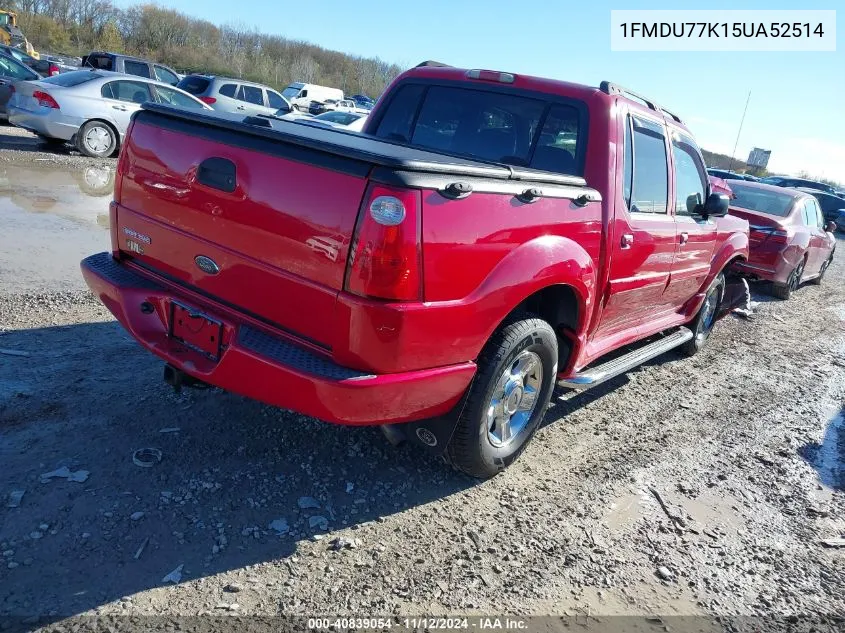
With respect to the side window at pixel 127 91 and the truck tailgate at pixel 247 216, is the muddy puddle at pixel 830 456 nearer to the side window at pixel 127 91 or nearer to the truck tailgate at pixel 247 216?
the truck tailgate at pixel 247 216

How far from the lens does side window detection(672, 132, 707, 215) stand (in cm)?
490

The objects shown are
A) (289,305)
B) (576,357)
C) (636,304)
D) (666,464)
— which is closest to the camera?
(289,305)

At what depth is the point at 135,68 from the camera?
1808 centimetres

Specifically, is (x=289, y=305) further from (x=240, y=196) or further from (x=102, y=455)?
(x=102, y=455)

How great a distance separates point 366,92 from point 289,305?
265 feet

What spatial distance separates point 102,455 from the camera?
316 centimetres

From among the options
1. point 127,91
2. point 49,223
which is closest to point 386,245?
point 49,223

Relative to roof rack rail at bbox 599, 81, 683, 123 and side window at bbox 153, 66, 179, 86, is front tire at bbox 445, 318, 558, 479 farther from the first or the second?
side window at bbox 153, 66, 179, 86

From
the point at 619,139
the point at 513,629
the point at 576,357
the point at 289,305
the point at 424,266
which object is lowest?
the point at 513,629

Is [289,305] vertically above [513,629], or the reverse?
[289,305]

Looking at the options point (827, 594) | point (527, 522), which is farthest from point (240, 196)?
point (827, 594)

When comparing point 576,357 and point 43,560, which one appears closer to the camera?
point 43,560

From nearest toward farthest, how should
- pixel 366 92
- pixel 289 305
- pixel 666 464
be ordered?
pixel 289 305
pixel 666 464
pixel 366 92

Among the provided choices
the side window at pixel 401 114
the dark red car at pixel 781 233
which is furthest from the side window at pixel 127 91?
the dark red car at pixel 781 233
